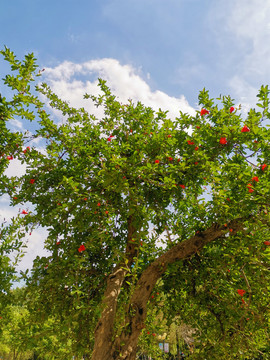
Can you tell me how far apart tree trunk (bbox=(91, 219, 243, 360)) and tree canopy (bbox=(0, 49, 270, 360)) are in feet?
0.08

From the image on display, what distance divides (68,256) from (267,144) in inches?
189

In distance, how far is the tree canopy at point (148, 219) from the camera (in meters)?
5.02

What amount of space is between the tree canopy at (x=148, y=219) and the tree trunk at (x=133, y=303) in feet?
0.08

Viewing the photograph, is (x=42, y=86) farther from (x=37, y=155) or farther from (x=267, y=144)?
(x=267, y=144)

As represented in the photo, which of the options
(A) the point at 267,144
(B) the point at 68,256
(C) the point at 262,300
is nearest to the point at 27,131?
(B) the point at 68,256

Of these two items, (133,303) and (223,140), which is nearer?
(223,140)

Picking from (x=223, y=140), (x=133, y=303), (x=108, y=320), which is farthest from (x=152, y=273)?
A: (x=223, y=140)

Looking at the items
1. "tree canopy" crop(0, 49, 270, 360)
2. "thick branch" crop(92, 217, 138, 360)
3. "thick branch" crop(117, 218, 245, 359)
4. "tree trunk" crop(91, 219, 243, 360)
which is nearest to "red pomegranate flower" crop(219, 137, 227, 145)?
"tree canopy" crop(0, 49, 270, 360)

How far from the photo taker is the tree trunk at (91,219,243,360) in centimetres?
581

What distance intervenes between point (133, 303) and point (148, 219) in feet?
6.89

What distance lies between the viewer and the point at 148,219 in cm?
625

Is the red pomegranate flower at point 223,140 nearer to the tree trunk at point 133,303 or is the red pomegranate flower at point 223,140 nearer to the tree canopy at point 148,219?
the tree canopy at point 148,219

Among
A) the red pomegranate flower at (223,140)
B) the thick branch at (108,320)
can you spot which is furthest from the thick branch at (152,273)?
the red pomegranate flower at (223,140)

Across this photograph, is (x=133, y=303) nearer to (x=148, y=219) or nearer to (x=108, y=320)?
(x=108, y=320)
